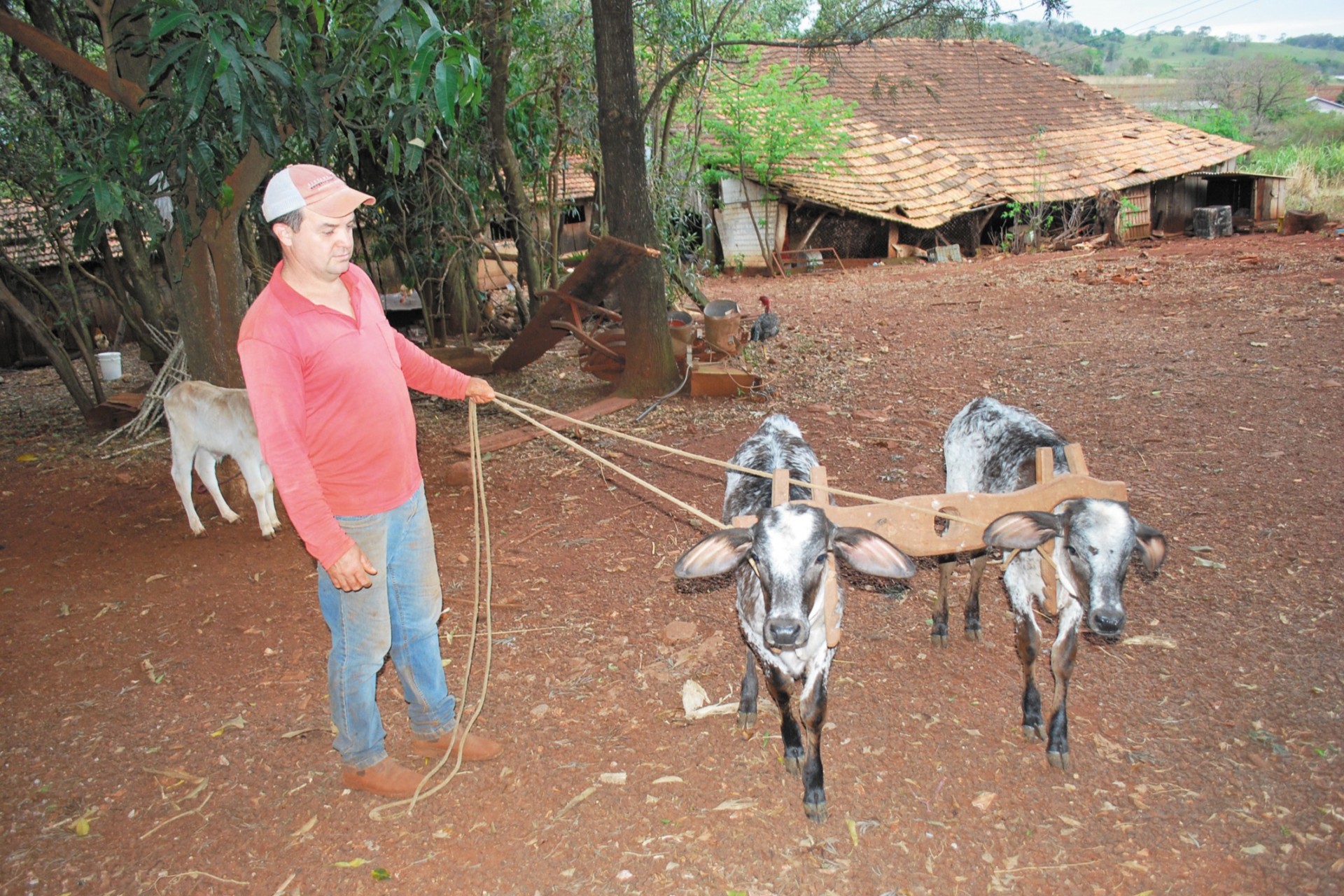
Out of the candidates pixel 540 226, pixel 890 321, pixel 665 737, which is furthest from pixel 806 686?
pixel 540 226

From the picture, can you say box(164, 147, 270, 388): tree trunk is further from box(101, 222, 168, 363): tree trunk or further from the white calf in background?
box(101, 222, 168, 363): tree trunk

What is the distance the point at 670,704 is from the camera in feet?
13.9

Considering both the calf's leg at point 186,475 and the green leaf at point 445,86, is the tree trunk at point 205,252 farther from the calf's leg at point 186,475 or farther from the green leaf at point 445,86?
the green leaf at point 445,86

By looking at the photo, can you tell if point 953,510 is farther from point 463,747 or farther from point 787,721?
point 463,747

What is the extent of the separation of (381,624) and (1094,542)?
274 cm

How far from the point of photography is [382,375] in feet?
10.4

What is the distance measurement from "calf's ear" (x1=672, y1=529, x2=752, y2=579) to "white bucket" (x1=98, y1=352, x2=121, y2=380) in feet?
41.4

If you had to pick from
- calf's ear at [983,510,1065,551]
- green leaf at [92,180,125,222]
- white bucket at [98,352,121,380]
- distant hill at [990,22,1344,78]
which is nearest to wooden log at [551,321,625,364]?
green leaf at [92,180,125,222]

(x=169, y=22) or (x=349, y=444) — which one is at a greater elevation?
(x=169, y=22)

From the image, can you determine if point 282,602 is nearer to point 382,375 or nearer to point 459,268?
point 382,375

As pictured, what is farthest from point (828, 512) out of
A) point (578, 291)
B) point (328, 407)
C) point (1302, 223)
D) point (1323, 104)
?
point (1323, 104)

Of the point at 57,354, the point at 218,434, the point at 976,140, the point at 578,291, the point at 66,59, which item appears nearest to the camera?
the point at 66,59

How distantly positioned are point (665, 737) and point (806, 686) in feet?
2.66

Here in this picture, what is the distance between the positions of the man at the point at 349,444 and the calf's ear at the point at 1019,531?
2095 mm
